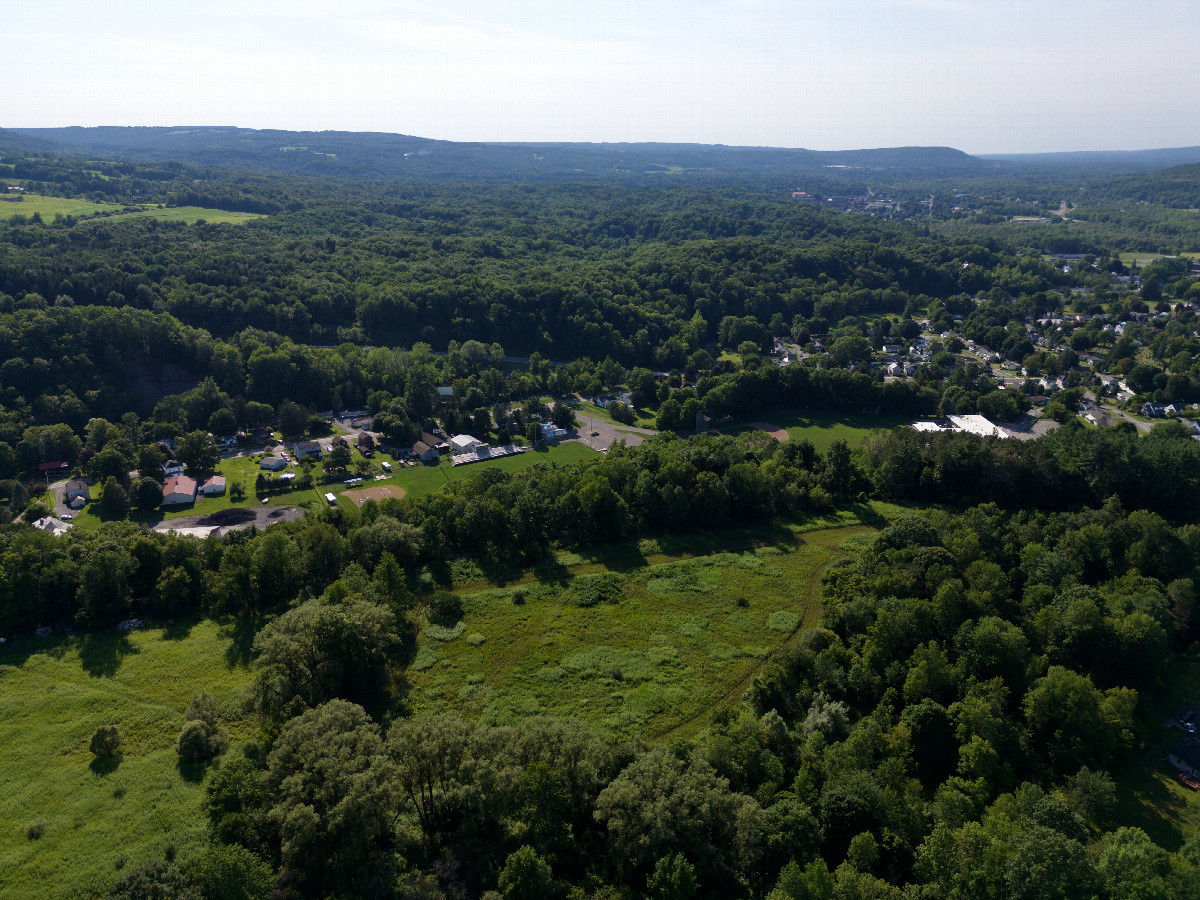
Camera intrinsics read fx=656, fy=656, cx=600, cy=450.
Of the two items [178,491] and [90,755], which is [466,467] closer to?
[178,491]

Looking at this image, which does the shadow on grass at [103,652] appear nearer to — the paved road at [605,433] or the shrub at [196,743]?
the shrub at [196,743]

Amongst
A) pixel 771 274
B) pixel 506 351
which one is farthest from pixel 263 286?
pixel 771 274

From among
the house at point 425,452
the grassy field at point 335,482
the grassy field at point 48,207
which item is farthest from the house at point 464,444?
the grassy field at point 48,207

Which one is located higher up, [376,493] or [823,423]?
[823,423]

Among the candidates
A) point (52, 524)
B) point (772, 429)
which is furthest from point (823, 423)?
point (52, 524)

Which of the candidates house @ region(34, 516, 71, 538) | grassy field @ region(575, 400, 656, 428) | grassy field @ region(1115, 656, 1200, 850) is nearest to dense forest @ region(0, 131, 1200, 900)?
grassy field @ region(1115, 656, 1200, 850)

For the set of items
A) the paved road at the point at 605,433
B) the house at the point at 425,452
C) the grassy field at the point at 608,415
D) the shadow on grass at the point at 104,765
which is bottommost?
the shadow on grass at the point at 104,765
